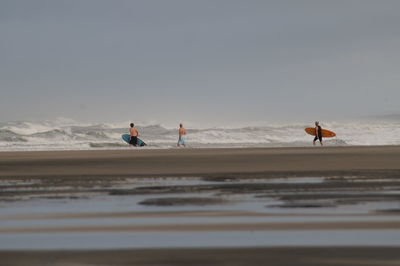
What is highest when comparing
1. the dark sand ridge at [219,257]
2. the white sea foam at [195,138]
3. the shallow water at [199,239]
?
the white sea foam at [195,138]

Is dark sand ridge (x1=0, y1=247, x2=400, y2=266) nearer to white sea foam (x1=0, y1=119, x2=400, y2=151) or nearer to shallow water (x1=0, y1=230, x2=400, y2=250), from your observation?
shallow water (x1=0, y1=230, x2=400, y2=250)

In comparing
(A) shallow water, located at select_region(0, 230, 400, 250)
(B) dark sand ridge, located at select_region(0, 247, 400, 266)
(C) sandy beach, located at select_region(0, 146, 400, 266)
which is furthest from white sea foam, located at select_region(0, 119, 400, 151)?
(B) dark sand ridge, located at select_region(0, 247, 400, 266)

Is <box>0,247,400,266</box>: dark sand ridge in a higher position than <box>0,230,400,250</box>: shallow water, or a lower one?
lower

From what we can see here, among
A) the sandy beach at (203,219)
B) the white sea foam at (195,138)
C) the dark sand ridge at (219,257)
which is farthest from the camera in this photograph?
the white sea foam at (195,138)

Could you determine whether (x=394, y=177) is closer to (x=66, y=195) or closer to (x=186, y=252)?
(x=66, y=195)

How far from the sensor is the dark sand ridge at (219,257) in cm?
596

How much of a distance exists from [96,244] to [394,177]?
934 centimetres

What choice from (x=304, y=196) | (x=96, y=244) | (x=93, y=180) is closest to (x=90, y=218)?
(x=96, y=244)

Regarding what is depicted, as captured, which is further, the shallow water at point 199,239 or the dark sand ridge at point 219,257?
the shallow water at point 199,239

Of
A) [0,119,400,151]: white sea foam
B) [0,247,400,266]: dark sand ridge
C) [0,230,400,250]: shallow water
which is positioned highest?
[0,119,400,151]: white sea foam

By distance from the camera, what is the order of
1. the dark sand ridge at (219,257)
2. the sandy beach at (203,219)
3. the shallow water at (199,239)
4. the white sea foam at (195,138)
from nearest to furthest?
the dark sand ridge at (219,257) < the sandy beach at (203,219) < the shallow water at (199,239) < the white sea foam at (195,138)

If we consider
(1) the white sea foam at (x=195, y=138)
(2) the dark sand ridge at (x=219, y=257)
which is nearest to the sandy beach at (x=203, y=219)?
(2) the dark sand ridge at (x=219, y=257)

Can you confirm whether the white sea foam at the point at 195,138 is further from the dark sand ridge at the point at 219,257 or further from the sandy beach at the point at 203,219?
the dark sand ridge at the point at 219,257

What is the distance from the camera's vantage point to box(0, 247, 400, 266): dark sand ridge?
596 centimetres
